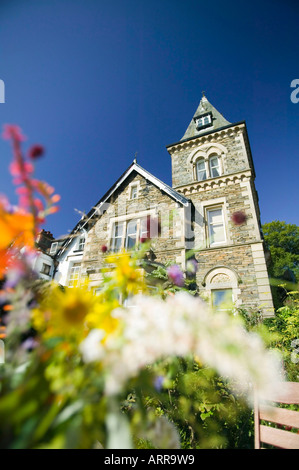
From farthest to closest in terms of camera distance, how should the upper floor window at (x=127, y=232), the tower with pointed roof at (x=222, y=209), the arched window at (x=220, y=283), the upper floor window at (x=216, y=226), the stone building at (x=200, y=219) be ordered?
the upper floor window at (x=127, y=232) < the upper floor window at (x=216, y=226) < the stone building at (x=200, y=219) < the arched window at (x=220, y=283) < the tower with pointed roof at (x=222, y=209)

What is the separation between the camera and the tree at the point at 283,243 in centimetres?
2461

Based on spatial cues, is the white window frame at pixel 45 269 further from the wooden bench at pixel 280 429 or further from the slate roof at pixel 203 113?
the wooden bench at pixel 280 429

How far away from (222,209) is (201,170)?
2.75 m

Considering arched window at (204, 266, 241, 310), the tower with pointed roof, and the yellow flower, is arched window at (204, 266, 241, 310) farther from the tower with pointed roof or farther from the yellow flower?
the yellow flower

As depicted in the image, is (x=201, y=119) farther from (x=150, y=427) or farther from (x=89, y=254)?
(x=150, y=427)

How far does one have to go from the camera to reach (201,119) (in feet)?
44.7

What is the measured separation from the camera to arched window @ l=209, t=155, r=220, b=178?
11.3 m

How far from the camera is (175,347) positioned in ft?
1.71

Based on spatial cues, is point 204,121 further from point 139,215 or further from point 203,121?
point 139,215

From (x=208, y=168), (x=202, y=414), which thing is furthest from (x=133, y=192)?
(x=202, y=414)

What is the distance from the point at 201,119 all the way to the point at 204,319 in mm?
15388

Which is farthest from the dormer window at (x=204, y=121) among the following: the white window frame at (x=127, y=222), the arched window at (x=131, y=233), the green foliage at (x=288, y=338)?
the green foliage at (x=288, y=338)

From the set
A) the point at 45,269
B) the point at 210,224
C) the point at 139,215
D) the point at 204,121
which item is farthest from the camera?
the point at 204,121

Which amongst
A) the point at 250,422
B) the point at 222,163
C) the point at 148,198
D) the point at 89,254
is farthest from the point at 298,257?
the point at 250,422
